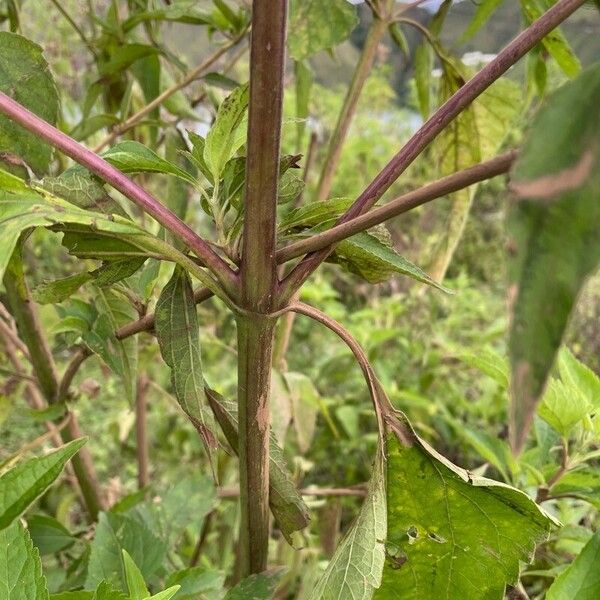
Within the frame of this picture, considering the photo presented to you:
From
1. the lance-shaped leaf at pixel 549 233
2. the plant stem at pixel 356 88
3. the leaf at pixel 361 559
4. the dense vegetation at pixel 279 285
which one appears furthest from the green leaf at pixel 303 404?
the lance-shaped leaf at pixel 549 233

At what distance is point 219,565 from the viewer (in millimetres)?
886

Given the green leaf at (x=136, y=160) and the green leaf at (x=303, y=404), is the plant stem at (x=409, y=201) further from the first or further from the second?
the green leaf at (x=303, y=404)

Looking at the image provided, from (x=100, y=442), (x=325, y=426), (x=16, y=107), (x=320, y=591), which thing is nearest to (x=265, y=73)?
(x=16, y=107)

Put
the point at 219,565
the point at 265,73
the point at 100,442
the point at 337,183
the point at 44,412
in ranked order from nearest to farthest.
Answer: the point at 265,73 < the point at 44,412 < the point at 219,565 < the point at 100,442 < the point at 337,183

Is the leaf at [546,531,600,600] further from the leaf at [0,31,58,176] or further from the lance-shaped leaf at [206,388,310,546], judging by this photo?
the leaf at [0,31,58,176]

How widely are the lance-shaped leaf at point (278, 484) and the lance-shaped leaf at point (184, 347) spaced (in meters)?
0.04

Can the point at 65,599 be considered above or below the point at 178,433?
above

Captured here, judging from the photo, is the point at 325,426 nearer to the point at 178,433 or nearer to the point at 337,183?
the point at 178,433

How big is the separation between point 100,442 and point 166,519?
1327 mm

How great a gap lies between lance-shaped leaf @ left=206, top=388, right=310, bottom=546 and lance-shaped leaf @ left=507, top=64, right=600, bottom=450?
0.64 feet

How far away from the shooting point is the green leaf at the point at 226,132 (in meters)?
0.28

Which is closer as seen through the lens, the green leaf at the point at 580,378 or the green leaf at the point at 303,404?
the green leaf at the point at 580,378

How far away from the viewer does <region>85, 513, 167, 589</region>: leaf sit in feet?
1.27

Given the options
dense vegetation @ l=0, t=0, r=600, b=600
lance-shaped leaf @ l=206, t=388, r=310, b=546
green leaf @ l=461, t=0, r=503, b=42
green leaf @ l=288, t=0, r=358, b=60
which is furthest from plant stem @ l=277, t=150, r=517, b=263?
green leaf @ l=461, t=0, r=503, b=42
